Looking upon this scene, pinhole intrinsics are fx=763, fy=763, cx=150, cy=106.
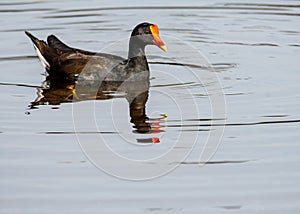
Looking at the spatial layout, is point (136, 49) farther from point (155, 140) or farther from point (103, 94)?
point (155, 140)

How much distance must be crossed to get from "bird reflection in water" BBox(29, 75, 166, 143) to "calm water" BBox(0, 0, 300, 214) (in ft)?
0.12

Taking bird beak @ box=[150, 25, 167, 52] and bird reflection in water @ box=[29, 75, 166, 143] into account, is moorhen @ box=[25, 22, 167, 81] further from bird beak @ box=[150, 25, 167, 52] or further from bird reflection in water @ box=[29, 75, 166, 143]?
bird reflection in water @ box=[29, 75, 166, 143]

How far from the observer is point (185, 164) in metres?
6.56

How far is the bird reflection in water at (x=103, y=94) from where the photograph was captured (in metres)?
8.16

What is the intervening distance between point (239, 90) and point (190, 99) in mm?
709

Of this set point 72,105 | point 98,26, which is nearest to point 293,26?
point 98,26

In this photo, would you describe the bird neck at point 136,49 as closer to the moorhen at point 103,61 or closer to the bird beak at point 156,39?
the moorhen at point 103,61

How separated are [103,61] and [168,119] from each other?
2.14m

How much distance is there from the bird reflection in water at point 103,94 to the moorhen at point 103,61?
102 mm

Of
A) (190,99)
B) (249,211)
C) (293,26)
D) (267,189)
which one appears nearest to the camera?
(249,211)

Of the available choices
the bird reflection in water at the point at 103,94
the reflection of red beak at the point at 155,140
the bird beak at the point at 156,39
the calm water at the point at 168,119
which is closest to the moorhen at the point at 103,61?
the bird beak at the point at 156,39

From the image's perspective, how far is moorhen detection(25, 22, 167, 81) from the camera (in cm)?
973

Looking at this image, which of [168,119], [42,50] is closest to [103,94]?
[42,50]

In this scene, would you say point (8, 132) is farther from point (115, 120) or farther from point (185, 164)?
point (185, 164)
